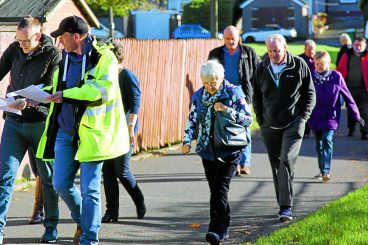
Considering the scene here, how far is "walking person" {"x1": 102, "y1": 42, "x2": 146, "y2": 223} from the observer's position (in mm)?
9477

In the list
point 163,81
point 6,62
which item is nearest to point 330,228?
point 6,62

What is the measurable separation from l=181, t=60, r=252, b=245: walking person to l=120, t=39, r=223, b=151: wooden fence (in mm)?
5739

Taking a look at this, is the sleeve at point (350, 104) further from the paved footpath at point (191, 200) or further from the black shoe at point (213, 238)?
the black shoe at point (213, 238)

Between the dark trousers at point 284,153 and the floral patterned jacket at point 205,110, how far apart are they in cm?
134

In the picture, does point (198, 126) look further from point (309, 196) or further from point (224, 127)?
point (309, 196)

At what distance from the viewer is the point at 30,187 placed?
1159cm

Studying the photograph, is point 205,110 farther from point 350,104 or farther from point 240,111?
point 350,104

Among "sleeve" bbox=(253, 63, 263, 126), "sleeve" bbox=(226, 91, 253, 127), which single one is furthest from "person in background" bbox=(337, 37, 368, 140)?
"sleeve" bbox=(226, 91, 253, 127)

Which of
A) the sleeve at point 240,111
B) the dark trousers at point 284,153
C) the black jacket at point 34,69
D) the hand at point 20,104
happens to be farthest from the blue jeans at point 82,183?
the dark trousers at point 284,153

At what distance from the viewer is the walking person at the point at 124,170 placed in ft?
31.1

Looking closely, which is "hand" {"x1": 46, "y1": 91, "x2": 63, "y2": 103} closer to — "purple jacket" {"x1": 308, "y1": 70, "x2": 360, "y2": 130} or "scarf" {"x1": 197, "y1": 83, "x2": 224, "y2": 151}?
"scarf" {"x1": 197, "y1": 83, "x2": 224, "y2": 151}

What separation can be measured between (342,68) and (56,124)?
10.0 meters

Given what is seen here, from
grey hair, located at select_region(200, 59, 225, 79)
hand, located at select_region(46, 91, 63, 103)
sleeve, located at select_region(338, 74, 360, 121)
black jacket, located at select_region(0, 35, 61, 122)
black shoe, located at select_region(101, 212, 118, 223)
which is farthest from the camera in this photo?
sleeve, located at select_region(338, 74, 360, 121)

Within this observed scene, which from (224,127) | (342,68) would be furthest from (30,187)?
(342,68)
